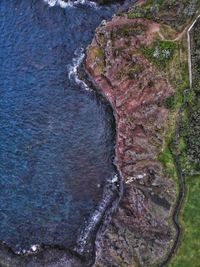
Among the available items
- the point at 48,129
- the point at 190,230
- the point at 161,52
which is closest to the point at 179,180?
the point at 190,230

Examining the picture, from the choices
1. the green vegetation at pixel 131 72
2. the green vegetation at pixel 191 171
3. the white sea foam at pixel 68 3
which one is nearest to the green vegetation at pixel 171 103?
the green vegetation at pixel 191 171

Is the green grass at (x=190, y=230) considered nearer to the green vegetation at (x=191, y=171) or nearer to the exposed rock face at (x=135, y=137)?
the green vegetation at (x=191, y=171)

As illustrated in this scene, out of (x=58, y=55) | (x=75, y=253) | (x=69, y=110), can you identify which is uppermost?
(x=58, y=55)

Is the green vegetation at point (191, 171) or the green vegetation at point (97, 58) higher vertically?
the green vegetation at point (97, 58)

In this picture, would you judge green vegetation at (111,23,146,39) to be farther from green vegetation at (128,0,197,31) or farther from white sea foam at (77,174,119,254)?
white sea foam at (77,174,119,254)

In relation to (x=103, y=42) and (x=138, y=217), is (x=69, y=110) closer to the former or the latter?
(x=103, y=42)

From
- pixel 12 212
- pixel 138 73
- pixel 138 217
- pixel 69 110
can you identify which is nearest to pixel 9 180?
pixel 12 212
